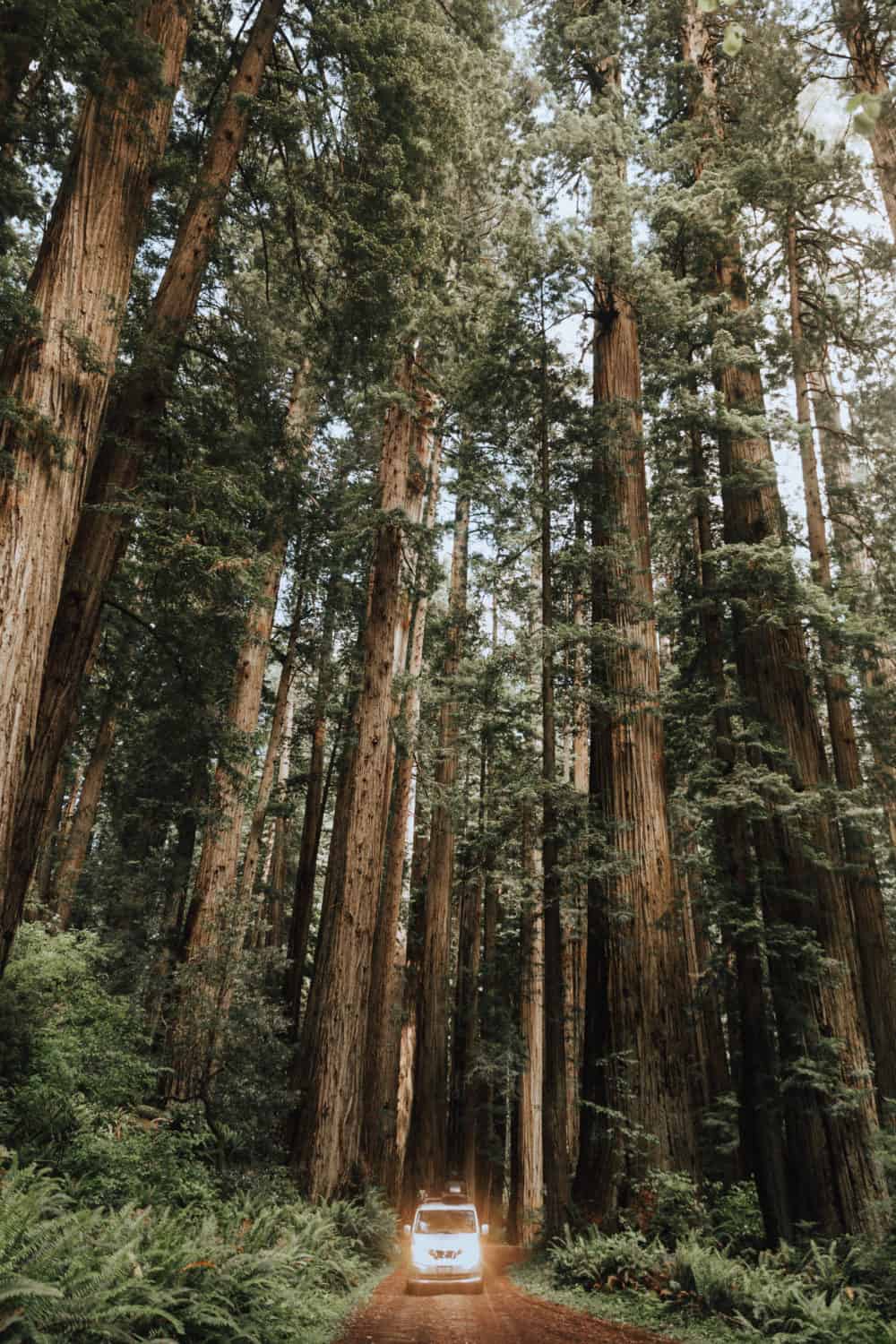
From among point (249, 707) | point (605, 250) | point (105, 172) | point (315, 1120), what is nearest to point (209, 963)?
point (315, 1120)

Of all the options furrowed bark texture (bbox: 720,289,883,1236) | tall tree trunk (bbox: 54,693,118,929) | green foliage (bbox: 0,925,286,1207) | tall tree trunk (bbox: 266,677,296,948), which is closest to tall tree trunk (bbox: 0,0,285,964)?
green foliage (bbox: 0,925,286,1207)

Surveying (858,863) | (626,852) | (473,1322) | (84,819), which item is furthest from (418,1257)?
(84,819)

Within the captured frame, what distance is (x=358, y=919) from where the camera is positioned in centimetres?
1015

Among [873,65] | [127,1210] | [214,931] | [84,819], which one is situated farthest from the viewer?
[84,819]

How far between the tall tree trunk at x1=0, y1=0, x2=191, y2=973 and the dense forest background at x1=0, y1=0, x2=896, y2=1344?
4 cm

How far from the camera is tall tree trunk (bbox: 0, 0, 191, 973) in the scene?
5215mm

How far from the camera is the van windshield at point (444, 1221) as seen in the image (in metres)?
10.6

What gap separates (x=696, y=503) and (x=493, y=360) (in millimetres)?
3761

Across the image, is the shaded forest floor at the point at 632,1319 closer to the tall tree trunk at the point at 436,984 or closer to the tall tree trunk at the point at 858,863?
the tall tree trunk at the point at 858,863

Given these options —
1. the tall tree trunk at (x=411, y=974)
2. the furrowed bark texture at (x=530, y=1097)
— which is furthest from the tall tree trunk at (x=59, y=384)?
the tall tree trunk at (x=411, y=974)

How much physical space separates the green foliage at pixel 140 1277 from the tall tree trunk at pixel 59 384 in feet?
5.86

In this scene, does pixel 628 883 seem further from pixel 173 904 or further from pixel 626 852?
pixel 173 904

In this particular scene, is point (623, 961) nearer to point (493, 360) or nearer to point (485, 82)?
point (493, 360)

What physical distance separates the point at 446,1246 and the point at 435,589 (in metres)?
9.14
